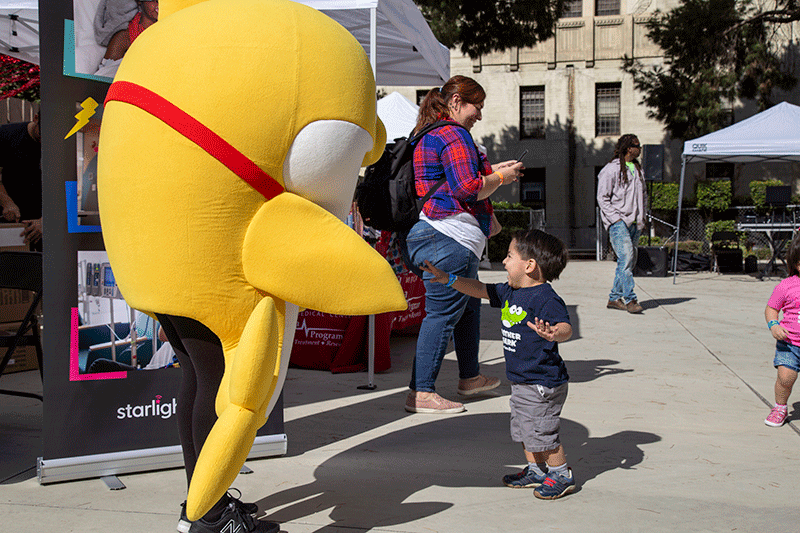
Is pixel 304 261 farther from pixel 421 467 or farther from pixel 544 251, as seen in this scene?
pixel 421 467

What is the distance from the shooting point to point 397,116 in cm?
1027

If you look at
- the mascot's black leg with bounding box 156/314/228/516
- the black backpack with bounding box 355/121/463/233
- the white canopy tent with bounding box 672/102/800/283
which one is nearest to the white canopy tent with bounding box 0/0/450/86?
the black backpack with bounding box 355/121/463/233

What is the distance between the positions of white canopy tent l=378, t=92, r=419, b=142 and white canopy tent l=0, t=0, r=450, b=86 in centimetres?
225

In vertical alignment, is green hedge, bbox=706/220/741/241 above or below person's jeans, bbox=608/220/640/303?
above

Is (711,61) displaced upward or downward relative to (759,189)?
upward

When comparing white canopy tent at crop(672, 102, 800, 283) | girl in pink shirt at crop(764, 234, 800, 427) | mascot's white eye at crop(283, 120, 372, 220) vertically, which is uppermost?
white canopy tent at crop(672, 102, 800, 283)

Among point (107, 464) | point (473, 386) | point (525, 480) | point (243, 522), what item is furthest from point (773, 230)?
point (243, 522)

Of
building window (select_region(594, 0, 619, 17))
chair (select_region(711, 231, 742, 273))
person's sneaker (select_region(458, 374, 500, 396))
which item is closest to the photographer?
person's sneaker (select_region(458, 374, 500, 396))

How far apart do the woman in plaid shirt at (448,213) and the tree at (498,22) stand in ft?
41.2

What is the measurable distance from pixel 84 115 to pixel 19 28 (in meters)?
3.57

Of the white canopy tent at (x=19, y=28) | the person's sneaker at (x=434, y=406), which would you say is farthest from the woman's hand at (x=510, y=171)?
the white canopy tent at (x=19, y=28)

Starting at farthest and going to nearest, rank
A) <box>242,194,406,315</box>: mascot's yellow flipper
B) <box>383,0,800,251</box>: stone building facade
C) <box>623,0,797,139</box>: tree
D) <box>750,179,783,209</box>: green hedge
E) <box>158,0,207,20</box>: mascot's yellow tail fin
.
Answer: <box>383,0,800,251</box>: stone building facade, <box>750,179,783,209</box>: green hedge, <box>623,0,797,139</box>: tree, <box>158,0,207,20</box>: mascot's yellow tail fin, <box>242,194,406,315</box>: mascot's yellow flipper

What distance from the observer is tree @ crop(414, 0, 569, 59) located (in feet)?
53.4

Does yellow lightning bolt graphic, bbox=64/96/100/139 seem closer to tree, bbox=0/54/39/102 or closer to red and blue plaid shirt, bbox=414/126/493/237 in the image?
red and blue plaid shirt, bbox=414/126/493/237
